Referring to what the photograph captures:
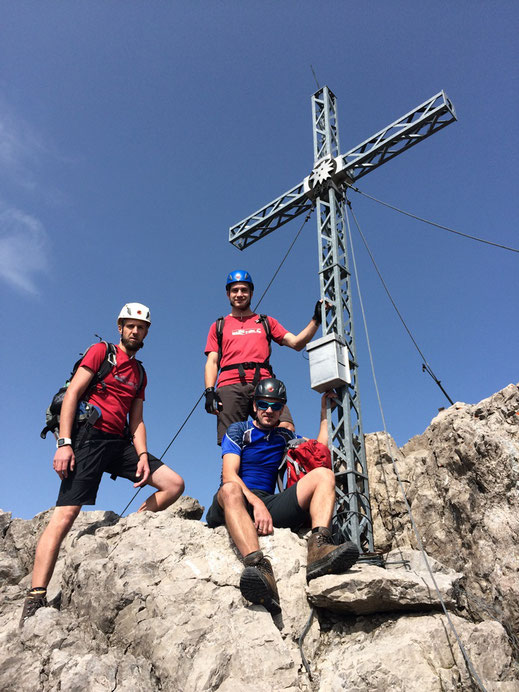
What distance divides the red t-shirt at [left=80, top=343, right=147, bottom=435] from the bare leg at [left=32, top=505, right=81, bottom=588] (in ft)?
3.39

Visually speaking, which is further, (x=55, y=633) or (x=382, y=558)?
(x=382, y=558)

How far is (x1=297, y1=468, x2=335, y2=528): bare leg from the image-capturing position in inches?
196

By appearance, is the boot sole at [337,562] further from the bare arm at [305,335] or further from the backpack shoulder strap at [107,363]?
the bare arm at [305,335]

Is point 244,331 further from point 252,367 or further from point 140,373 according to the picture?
point 140,373

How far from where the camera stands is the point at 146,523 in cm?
596

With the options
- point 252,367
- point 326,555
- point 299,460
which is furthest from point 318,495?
point 252,367

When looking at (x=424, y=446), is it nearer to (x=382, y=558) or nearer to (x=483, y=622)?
(x=382, y=558)

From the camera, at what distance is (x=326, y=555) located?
15.1ft

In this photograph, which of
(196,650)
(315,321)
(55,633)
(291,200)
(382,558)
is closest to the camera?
(196,650)

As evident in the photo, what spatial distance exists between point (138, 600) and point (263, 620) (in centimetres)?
133

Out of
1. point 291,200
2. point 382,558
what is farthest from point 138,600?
point 291,200

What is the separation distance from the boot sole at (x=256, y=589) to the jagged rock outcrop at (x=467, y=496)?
1879 millimetres

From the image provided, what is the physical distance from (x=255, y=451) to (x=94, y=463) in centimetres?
187

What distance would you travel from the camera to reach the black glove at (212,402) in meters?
6.75
